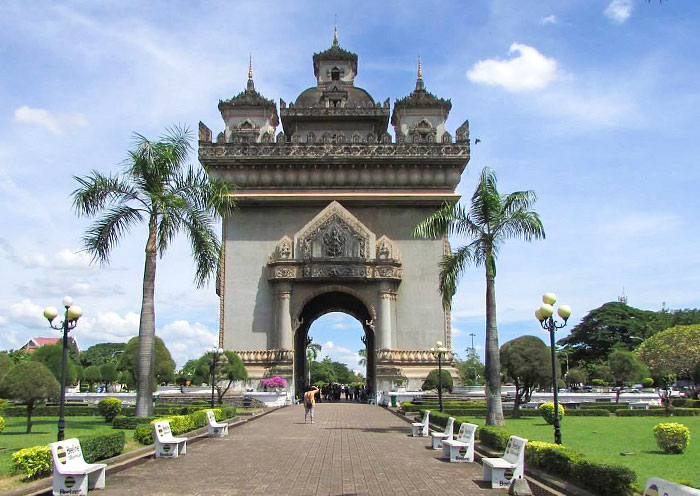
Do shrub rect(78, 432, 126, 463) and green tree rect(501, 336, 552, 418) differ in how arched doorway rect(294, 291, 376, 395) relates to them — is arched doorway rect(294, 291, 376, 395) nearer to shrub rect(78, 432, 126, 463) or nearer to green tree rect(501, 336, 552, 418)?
green tree rect(501, 336, 552, 418)

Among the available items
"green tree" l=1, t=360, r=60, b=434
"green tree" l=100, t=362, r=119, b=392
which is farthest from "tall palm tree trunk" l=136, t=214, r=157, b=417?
"green tree" l=100, t=362, r=119, b=392

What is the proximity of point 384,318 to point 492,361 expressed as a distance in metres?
18.1

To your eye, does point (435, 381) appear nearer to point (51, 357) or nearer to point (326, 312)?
point (326, 312)

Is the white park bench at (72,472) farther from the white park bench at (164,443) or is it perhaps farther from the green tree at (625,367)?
the green tree at (625,367)

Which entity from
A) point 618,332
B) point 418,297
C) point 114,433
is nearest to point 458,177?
point 418,297

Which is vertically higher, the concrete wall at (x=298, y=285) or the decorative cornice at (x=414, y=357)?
the concrete wall at (x=298, y=285)

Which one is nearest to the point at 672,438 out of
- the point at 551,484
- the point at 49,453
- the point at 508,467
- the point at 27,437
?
the point at 551,484

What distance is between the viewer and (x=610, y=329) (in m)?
74.8

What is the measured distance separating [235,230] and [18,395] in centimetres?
2108

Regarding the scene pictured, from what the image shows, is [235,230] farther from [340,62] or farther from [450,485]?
[450,485]

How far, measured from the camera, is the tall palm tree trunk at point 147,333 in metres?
18.1

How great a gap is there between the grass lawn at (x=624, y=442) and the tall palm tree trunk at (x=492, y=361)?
30.5 inches

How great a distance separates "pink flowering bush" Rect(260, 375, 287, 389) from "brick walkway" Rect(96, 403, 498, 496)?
52.1 ft

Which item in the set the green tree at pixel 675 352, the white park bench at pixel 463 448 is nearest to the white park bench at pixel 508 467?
the white park bench at pixel 463 448
